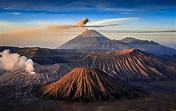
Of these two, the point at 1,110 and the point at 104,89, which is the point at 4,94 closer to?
the point at 1,110

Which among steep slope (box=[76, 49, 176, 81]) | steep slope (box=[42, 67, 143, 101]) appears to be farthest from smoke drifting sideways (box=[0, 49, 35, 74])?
steep slope (box=[76, 49, 176, 81])

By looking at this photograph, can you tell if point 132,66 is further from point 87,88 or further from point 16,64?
point 16,64

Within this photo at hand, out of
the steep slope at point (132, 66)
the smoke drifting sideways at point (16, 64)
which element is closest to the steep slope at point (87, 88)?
the smoke drifting sideways at point (16, 64)

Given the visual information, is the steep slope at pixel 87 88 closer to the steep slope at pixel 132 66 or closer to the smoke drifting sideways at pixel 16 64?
the smoke drifting sideways at pixel 16 64

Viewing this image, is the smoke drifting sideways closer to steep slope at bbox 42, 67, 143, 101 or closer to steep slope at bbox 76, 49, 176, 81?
steep slope at bbox 42, 67, 143, 101

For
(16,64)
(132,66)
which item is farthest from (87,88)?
(132,66)

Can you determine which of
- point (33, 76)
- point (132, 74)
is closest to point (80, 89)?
point (33, 76)
